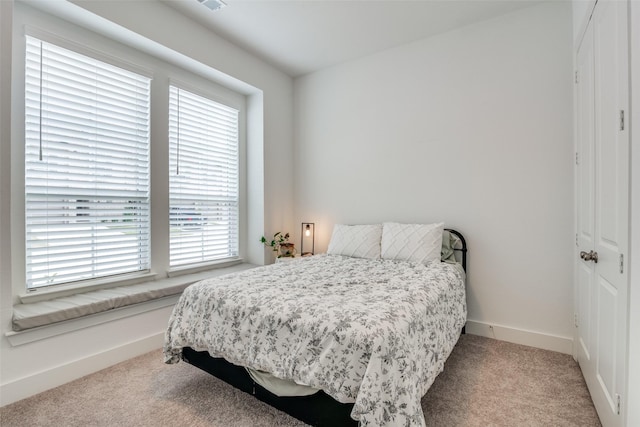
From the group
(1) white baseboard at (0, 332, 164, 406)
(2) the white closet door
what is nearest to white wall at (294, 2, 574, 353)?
(2) the white closet door

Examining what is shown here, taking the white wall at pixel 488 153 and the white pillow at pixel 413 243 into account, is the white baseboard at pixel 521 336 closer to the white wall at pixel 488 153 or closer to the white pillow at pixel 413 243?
the white wall at pixel 488 153

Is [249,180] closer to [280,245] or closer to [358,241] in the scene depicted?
[280,245]

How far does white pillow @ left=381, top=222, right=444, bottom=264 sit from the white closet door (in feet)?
3.34

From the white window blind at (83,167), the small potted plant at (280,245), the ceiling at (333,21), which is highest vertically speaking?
the ceiling at (333,21)

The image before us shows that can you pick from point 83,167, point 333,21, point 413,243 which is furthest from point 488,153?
point 83,167

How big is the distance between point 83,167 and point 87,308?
1.11m

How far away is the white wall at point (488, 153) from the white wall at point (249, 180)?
0.92 m

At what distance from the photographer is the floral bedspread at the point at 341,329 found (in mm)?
1307

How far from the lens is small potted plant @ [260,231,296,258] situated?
12.9 ft

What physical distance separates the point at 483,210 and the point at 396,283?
1398mm

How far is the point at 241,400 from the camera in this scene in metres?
1.92

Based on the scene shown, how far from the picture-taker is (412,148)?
330 cm

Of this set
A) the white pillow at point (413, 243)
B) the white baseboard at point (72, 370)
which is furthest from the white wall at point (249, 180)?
the white pillow at point (413, 243)

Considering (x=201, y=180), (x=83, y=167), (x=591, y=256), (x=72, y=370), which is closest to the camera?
(x=591, y=256)
